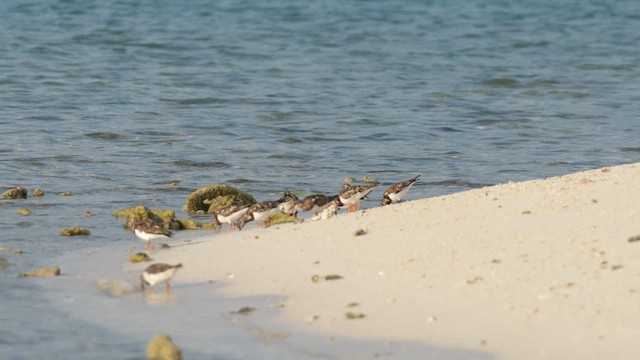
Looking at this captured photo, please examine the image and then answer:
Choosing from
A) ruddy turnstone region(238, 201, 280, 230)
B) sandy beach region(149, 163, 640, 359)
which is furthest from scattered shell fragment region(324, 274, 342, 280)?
ruddy turnstone region(238, 201, 280, 230)

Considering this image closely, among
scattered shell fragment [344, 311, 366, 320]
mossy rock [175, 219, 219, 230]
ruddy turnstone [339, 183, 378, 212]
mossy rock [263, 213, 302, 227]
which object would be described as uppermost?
scattered shell fragment [344, 311, 366, 320]

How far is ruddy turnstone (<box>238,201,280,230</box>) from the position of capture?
620 inches

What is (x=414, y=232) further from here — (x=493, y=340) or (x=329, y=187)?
(x=329, y=187)

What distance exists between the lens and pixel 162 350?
397 inches

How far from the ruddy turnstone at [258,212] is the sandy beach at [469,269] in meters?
0.58

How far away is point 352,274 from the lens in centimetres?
1229

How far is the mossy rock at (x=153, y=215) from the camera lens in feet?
52.2

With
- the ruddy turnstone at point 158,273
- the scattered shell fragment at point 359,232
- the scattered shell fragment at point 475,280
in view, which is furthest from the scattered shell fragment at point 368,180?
the scattered shell fragment at point 475,280

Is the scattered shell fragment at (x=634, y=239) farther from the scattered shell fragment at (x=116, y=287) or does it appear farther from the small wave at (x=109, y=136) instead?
the small wave at (x=109, y=136)

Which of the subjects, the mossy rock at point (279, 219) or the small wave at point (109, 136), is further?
the small wave at point (109, 136)

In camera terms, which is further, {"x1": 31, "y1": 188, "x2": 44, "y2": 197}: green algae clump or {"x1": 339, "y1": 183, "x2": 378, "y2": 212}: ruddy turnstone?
{"x1": 31, "y1": 188, "x2": 44, "y2": 197}: green algae clump

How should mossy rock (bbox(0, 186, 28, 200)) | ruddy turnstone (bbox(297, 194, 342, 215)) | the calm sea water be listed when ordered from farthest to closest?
the calm sea water
mossy rock (bbox(0, 186, 28, 200))
ruddy turnstone (bbox(297, 194, 342, 215))

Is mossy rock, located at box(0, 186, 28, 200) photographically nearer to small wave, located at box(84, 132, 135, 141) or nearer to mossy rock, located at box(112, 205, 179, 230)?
mossy rock, located at box(112, 205, 179, 230)

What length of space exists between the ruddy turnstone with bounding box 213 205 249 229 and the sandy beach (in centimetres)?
51
